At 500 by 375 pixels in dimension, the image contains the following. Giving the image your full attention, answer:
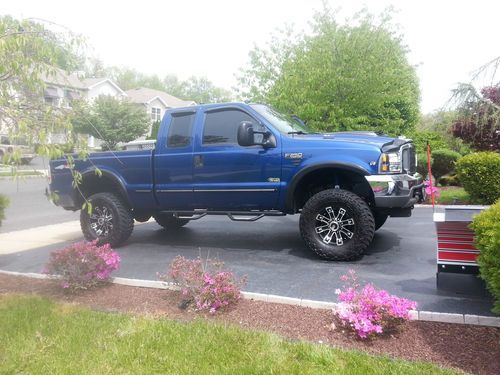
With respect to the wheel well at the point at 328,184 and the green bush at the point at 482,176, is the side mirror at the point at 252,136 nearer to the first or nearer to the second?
the wheel well at the point at 328,184

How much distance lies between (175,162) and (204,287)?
274cm

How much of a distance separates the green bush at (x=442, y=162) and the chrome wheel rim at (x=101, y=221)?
11476 millimetres

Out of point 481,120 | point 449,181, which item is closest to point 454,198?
point 481,120

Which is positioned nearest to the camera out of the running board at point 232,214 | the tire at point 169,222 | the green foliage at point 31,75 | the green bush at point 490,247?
the green bush at point 490,247

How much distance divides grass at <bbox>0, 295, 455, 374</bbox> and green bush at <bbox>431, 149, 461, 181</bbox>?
12.8 metres

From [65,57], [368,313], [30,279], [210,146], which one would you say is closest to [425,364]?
[368,313]

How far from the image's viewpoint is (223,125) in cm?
601

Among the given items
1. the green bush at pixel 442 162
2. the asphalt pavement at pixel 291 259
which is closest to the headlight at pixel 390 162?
the asphalt pavement at pixel 291 259

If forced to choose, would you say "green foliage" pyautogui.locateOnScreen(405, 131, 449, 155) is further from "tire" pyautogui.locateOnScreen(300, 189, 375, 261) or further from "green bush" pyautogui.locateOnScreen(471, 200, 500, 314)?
"green bush" pyautogui.locateOnScreen(471, 200, 500, 314)

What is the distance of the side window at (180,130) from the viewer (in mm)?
6195

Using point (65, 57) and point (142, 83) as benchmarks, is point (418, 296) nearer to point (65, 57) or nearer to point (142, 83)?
point (65, 57)

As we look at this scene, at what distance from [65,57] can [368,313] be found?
10.1ft

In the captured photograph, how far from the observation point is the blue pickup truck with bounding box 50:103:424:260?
5.16 meters

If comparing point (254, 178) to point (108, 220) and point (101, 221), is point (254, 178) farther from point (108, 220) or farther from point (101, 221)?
point (101, 221)
